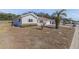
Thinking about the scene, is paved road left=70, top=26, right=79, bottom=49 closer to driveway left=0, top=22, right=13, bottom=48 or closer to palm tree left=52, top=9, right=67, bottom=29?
palm tree left=52, top=9, right=67, bottom=29

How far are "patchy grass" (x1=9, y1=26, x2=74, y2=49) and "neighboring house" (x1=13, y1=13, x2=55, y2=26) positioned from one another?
4 cm

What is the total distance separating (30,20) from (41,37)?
6.3 inches

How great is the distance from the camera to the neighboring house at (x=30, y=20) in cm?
164

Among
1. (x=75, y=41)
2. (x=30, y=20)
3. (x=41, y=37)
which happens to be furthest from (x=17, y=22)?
(x=75, y=41)

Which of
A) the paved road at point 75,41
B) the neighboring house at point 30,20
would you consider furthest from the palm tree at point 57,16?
the paved road at point 75,41

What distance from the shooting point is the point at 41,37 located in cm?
164

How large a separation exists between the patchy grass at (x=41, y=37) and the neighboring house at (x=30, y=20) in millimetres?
41

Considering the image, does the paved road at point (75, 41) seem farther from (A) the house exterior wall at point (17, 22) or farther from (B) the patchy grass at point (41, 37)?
(A) the house exterior wall at point (17, 22)

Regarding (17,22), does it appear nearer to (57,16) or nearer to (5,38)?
(5,38)
